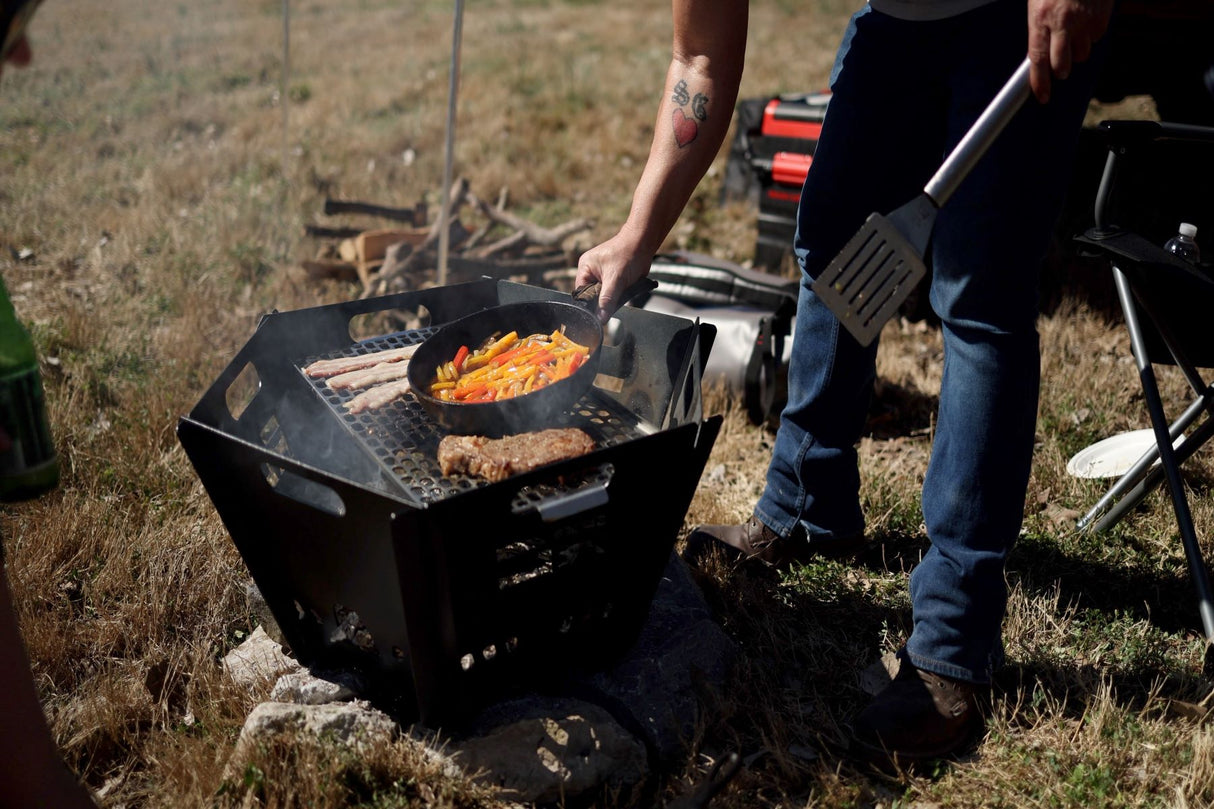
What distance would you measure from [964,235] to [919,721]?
120cm

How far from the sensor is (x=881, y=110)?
2330 millimetres

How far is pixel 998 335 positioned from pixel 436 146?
678 centimetres

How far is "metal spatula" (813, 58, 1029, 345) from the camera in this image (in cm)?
174

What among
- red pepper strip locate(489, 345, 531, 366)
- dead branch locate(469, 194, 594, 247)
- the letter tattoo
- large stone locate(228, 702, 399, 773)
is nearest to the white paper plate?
the letter tattoo

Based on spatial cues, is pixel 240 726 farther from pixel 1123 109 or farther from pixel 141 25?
pixel 141 25

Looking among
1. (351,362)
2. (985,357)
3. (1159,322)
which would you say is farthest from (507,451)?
(1159,322)

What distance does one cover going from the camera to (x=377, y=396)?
92.2 inches

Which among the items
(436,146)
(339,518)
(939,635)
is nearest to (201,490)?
(339,518)

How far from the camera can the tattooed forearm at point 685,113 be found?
237 cm

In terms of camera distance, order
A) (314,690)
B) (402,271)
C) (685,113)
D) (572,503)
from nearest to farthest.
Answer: (572,503)
(314,690)
(685,113)
(402,271)

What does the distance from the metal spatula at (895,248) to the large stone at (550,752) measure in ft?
3.81

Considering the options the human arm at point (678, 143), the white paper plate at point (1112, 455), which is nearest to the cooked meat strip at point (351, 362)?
the human arm at point (678, 143)

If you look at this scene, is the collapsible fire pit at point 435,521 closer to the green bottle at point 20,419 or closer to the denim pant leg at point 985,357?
the green bottle at point 20,419

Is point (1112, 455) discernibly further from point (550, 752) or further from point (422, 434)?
point (422, 434)
